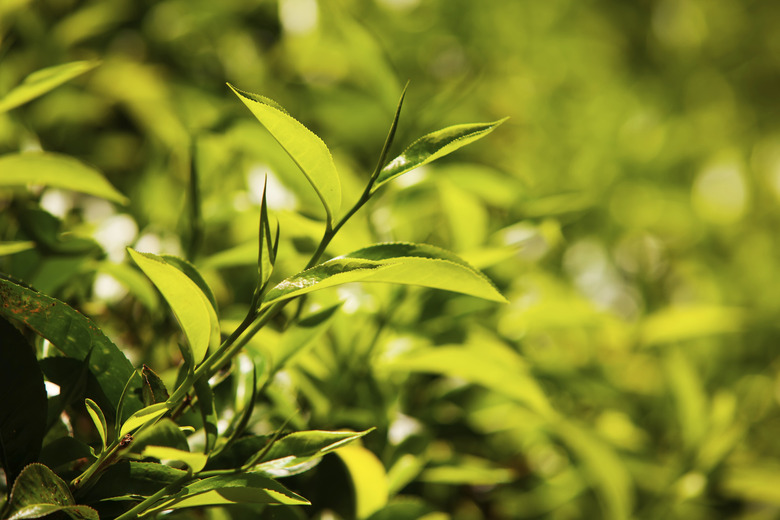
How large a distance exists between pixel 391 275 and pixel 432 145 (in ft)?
0.36

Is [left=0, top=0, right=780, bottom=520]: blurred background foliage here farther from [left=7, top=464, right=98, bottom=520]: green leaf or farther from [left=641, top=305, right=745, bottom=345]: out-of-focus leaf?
[left=7, top=464, right=98, bottom=520]: green leaf

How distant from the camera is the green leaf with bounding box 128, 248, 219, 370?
416mm

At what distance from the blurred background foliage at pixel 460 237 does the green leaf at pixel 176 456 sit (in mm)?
128

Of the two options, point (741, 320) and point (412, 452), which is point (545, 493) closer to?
point (412, 452)

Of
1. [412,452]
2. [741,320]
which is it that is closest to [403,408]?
[412,452]

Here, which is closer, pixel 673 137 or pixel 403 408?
pixel 403 408

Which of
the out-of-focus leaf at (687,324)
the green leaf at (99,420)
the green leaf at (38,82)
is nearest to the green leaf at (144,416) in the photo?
the green leaf at (99,420)

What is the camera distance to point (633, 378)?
133 centimetres

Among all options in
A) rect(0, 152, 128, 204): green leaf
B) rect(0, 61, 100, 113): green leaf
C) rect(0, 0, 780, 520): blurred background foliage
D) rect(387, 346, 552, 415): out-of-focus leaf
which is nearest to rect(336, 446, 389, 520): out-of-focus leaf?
rect(0, 0, 780, 520): blurred background foliage

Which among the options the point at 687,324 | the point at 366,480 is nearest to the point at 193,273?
the point at 366,480

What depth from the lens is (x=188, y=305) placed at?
430mm

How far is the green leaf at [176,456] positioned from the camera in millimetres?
395

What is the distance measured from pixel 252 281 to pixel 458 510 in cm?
46

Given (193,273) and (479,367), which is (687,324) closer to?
(479,367)
